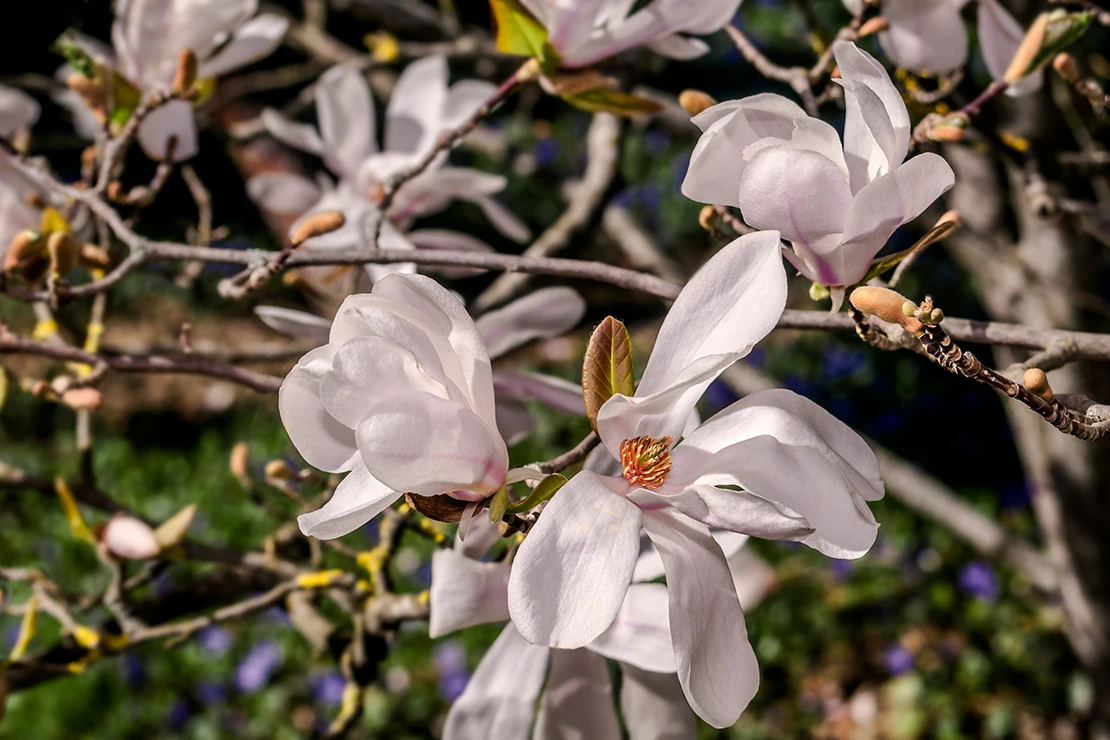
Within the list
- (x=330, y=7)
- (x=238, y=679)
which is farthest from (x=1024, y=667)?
(x=330, y=7)

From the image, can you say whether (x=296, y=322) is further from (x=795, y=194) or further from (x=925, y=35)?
(x=925, y=35)

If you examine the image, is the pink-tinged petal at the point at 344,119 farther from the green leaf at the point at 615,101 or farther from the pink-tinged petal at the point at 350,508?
the pink-tinged petal at the point at 350,508

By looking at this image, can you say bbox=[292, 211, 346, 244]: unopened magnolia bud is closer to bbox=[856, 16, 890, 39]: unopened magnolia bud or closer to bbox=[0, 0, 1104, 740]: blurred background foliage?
bbox=[856, 16, 890, 39]: unopened magnolia bud

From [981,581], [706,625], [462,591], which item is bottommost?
[981,581]

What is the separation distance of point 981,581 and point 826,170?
7.11 feet

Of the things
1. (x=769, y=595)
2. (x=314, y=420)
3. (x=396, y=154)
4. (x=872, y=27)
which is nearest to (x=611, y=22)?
(x=872, y=27)

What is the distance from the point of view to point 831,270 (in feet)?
1.81

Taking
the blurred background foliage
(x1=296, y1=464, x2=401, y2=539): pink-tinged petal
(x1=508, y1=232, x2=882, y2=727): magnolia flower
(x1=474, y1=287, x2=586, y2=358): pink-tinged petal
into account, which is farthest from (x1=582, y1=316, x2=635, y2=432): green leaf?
the blurred background foliage

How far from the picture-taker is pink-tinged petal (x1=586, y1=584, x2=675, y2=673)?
2.12 feet

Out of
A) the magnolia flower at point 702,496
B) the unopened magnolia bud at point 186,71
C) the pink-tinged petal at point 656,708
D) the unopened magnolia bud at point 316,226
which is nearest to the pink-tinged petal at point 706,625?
the magnolia flower at point 702,496

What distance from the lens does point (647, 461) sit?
1.73 ft

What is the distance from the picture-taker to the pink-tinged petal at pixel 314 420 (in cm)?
50

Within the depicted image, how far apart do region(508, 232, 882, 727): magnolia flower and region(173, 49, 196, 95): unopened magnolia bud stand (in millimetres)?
515

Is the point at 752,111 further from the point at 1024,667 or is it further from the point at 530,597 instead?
the point at 1024,667
